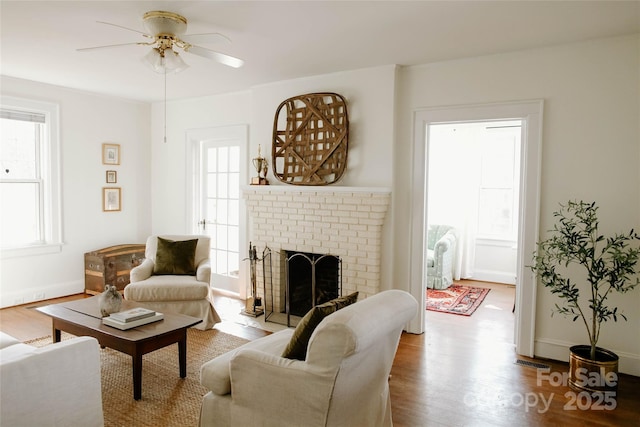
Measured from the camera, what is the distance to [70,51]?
12.1ft

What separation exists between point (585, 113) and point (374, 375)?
8.66 ft

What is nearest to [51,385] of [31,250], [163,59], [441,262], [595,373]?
[163,59]

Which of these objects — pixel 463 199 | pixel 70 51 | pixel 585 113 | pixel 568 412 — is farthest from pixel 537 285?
pixel 70 51

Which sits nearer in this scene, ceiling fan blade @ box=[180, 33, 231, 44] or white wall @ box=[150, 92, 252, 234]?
ceiling fan blade @ box=[180, 33, 231, 44]

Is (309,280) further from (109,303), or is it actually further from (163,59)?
(163,59)

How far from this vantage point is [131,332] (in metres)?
2.86

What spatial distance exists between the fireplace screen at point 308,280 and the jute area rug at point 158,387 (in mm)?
869

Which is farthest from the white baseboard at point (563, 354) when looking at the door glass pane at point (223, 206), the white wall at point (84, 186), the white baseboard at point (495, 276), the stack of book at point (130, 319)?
the white wall at point (84, 186)

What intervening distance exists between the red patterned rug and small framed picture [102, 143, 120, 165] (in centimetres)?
442

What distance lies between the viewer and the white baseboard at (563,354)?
323cm

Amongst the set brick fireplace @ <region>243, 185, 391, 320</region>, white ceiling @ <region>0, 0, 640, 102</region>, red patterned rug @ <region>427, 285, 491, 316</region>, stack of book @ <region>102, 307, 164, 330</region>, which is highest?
white ceiling @ <region>0, 0, 640, 102</region>

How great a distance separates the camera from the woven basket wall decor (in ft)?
13.8

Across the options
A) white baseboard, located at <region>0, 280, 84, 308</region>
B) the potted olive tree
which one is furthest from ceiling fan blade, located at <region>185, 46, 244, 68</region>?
white baseboard, located at <region>0, 280, 84, 308</region>

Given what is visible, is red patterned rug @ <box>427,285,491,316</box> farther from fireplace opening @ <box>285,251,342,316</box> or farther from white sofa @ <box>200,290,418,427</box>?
white sofa @ <box>200,290,418,427</box>
